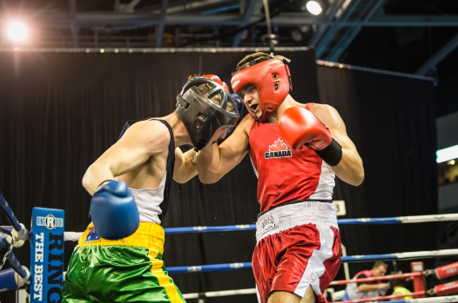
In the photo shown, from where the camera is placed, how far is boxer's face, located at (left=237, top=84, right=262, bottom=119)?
8.02ft

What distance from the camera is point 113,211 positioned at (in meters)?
1.45

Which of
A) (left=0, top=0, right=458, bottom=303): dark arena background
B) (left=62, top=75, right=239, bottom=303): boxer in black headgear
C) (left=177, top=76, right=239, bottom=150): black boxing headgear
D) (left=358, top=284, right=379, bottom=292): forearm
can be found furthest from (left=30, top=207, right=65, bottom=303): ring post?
(left=358, top=284, right=379, bottom=292): forearm

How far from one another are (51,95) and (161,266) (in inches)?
160

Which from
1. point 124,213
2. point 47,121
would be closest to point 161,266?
point 124,213

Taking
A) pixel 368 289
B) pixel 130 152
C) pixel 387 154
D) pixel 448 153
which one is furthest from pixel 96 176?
pixel 448 153

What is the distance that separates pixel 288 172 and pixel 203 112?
22.7 inches

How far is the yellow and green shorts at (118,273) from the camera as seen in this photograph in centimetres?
164

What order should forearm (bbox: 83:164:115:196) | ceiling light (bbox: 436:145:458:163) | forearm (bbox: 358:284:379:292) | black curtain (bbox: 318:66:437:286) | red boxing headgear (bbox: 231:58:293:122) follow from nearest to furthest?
forearm (bbox: 83:164:115:196) < red boxing headgear (bbox: 231:58:293:122) < forearm (bbox: 358:284:379:292) < black curtain (bbox: 318:66:437:286) < ceiling light (bbox: 436:145:458:163)

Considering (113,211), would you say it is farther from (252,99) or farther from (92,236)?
(252,99)

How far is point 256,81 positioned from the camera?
7.91 feet

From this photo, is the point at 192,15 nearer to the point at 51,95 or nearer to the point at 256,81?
the point at 51,95

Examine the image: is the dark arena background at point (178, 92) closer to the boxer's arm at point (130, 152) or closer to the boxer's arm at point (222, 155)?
the boxer's arm at point (222, 155)

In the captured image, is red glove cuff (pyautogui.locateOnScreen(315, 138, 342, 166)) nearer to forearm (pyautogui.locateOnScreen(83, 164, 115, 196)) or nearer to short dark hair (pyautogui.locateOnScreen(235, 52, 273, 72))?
short dark hair (pyautogui.locateOnScreen(235, 52, 273, 72))

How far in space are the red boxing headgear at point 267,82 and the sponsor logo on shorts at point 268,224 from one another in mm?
518
